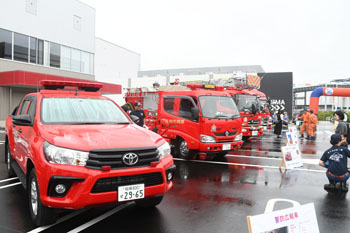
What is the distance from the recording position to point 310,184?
262 inches

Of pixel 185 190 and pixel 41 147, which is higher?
pixel 41 147

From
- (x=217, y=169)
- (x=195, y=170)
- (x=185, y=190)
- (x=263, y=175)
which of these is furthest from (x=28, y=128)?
(x=263, y=175)

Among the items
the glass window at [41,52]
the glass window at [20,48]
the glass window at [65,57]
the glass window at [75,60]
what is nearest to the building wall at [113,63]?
the glass window at [75,60]

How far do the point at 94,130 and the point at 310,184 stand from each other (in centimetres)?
518

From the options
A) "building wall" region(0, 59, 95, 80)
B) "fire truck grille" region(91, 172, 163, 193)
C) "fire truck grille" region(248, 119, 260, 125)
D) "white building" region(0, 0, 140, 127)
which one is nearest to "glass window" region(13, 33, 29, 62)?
"white building" region(0, 0, 140, 127)

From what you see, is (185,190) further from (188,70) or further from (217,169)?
(188,70)

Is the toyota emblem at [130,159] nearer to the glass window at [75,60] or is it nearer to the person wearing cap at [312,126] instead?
the person wearing cap at [312,126]

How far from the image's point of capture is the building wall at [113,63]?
170ft

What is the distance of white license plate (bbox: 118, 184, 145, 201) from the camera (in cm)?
355

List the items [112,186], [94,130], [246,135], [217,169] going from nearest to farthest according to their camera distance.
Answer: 1. [112,186]
2. [94,130]
3. [217,169]
4. [246,135]

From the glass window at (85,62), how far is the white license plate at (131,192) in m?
28.3

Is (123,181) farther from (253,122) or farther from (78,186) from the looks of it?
(253,122)

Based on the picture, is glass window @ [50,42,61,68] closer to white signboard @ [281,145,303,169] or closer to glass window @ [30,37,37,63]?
glass window @ [30,37,37,63]

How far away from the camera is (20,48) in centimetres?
2341
